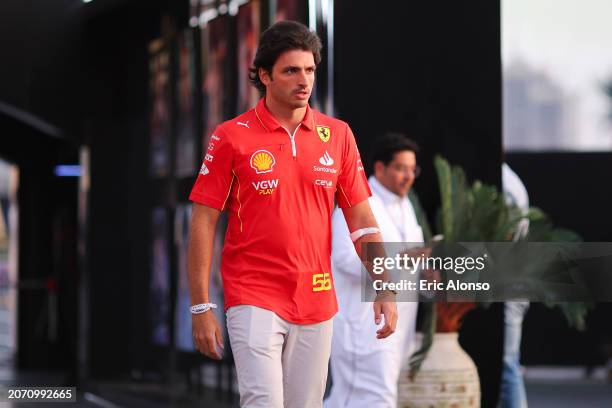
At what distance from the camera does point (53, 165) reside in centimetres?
1259

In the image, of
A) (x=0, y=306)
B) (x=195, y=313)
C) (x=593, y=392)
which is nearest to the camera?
(x=195, y=313)

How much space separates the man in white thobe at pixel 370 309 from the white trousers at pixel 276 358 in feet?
6.50

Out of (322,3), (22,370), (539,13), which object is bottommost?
(22,370)

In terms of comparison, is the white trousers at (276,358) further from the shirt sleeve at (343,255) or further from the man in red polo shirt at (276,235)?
the shirt sleeve at (343,255)

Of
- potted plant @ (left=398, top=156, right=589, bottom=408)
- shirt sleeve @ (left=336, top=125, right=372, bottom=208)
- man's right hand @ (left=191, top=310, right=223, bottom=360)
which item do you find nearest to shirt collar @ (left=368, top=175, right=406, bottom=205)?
potted plant @ (left=398, top=156, right=589, bottom=408)

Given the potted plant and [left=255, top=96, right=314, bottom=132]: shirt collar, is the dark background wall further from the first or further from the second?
[left=255, top=96, right=314, bottom=132]: shirt collar

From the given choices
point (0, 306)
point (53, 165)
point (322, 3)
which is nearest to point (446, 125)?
point (322, 3)

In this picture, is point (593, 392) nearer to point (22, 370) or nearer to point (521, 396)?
point (521, 396)

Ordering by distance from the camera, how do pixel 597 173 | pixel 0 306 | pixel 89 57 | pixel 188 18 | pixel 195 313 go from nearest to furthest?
pixel 195 313 → pixel 188 18 → pixel 89 57 → pixel 597 173 → pixel 0 306

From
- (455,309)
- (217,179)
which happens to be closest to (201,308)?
(217,179)

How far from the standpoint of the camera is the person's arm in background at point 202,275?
11.3 feet

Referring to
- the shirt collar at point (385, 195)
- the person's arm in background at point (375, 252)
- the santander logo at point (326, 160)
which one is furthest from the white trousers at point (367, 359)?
the santander logo at point (326, 160)

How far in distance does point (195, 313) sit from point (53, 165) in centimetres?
943

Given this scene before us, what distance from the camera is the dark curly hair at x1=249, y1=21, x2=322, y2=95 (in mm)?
3539
